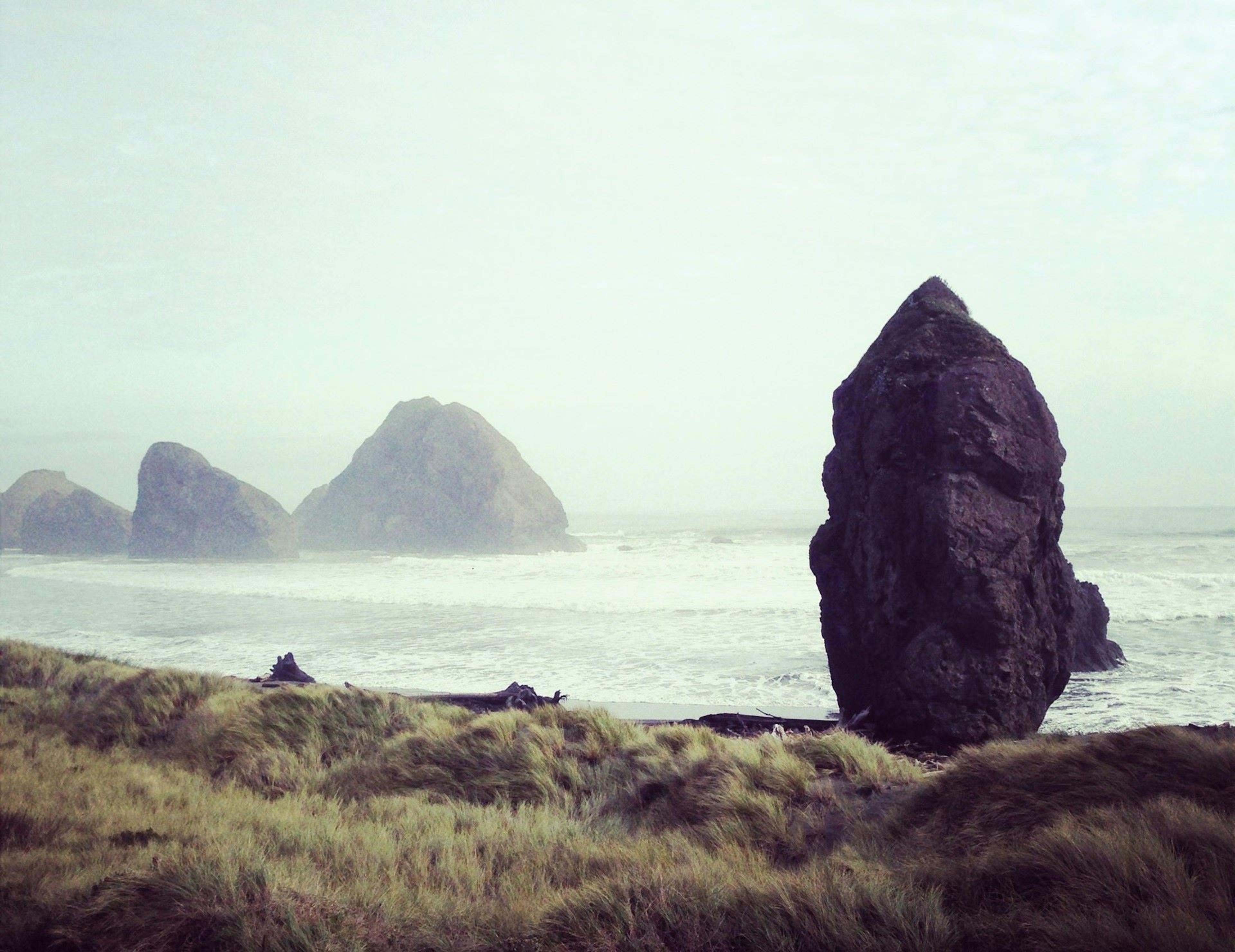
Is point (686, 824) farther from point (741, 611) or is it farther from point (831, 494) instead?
point (741, 611)

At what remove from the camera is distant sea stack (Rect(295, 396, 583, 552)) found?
115 metres

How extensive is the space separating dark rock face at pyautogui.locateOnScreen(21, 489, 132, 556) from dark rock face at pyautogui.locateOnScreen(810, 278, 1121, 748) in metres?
124

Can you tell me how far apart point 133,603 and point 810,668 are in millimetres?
30439

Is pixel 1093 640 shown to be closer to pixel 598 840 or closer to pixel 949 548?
pixel 949 548

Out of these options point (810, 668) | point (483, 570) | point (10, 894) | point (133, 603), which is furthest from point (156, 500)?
point (10, 894)

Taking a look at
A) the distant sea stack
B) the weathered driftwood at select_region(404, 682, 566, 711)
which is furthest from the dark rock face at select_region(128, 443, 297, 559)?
the weathered driftwood at select_region(404, 682, 566, 711)

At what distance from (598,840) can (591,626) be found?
1983 centimetres

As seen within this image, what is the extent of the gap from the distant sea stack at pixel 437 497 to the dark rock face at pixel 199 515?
15.5m

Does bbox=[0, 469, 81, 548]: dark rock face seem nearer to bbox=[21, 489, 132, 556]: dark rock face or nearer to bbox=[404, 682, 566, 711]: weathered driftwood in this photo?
bbox=[21, 489, 132, 556]: dark rock face

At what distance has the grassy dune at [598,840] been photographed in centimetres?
337

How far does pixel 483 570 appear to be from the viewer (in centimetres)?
5422

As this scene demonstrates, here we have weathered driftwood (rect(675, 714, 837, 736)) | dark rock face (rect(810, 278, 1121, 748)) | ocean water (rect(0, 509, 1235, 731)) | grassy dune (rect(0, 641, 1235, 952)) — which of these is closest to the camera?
grassy dune (rect(0, 641, 1235, 952))

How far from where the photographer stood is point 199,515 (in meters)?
104

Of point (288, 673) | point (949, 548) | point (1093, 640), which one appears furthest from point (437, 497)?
point (949, 548)
